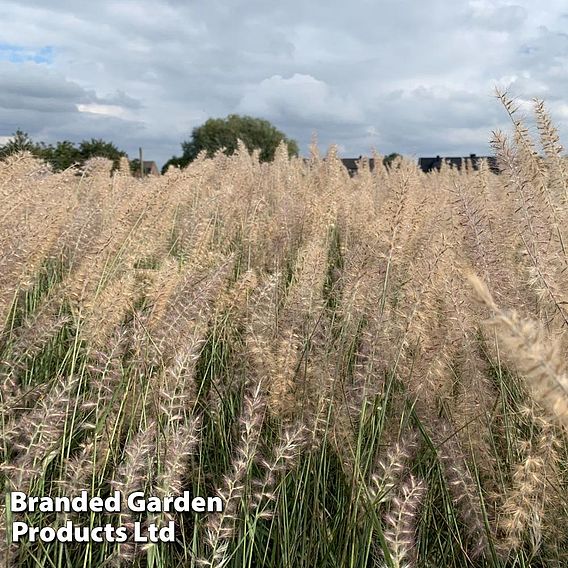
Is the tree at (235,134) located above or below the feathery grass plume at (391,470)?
above

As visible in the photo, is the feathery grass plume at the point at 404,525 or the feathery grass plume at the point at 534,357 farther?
the feathery grass plume at the point at 404,525

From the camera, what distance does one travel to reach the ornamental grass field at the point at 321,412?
4.46ft

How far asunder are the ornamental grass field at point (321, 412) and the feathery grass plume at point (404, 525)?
12mm

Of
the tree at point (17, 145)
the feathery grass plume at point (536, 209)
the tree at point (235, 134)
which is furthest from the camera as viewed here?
the tree at point (235, 134)

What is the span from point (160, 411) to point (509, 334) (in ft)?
3.83

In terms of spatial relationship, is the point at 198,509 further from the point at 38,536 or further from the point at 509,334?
the point at 509,334

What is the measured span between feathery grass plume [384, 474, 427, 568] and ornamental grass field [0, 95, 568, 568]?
0.04ft

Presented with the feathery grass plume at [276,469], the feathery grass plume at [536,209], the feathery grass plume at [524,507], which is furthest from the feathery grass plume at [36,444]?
the feathery grass plume at [536,209]

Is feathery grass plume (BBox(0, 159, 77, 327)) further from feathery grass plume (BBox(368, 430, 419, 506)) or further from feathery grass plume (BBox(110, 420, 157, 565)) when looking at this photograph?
feathery grass plume (BBox(368, 430, 419, 506))

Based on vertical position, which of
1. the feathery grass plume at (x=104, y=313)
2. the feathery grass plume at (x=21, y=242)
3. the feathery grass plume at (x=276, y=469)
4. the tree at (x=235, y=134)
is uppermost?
the tree at (x=235, y=134)

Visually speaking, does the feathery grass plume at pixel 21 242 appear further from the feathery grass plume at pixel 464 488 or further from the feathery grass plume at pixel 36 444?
the feathery grass plume at pixel 464 488

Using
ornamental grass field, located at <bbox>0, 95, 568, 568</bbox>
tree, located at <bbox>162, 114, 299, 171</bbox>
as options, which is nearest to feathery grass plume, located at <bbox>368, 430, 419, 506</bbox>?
ornamental grass field, located at <bbox>0, 95, 568, 568</bbox>

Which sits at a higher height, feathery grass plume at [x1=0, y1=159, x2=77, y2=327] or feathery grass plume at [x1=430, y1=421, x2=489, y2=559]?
feathery grass plume at [x1=0, y1=159, x2=77, y2=327]

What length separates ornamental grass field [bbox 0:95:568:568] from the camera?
1358mm
